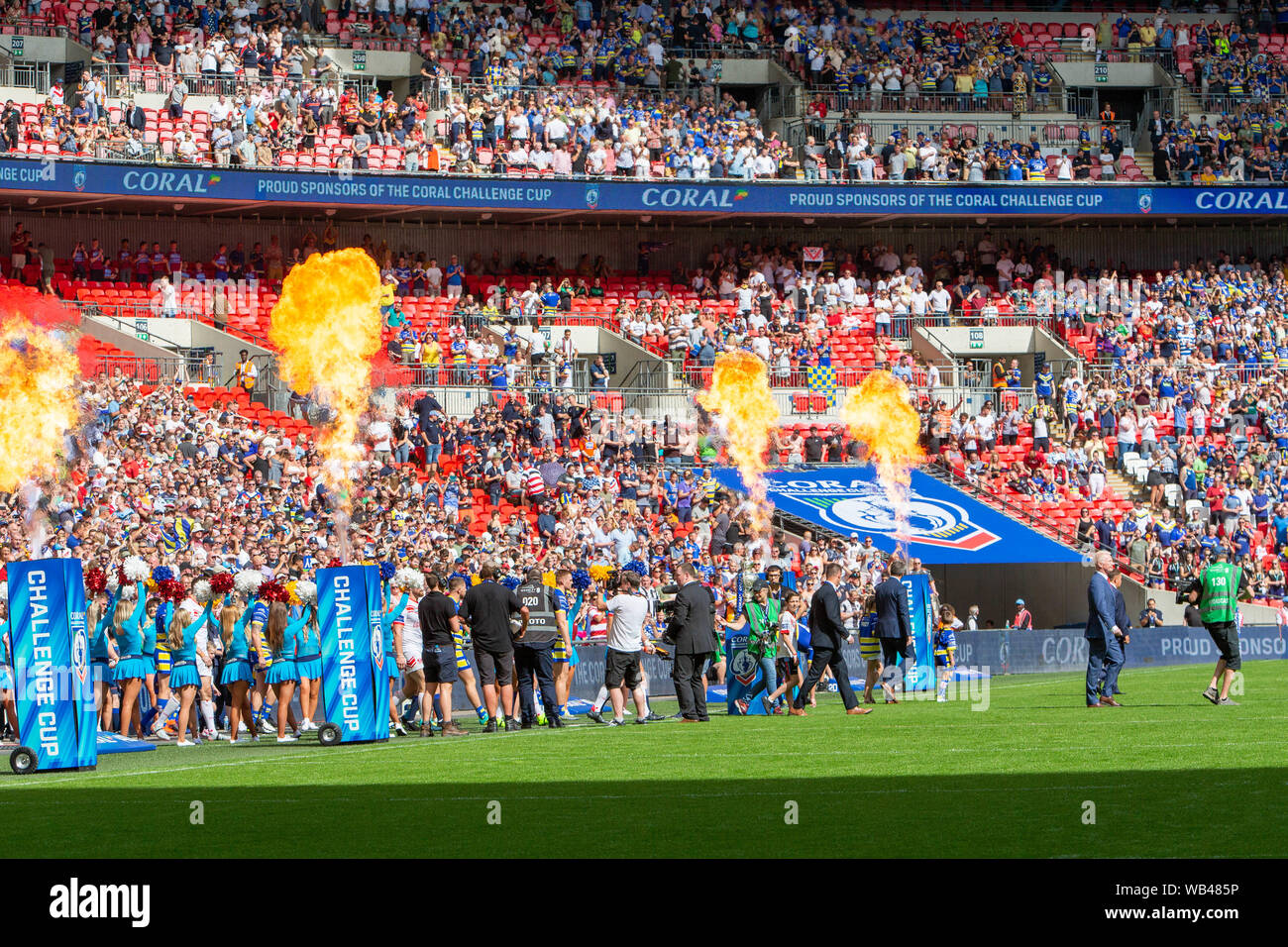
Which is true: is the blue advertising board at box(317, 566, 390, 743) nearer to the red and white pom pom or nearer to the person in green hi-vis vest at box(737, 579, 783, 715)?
the red and white pom pom

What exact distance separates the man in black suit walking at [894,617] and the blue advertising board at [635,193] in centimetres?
2088

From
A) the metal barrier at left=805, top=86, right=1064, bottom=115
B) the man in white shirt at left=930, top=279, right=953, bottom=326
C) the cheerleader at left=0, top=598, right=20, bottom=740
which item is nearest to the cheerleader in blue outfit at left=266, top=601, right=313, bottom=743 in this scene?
the cheerleader at left=0, top=598, right=20, bottom=740

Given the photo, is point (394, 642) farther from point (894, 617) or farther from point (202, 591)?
point (894, 617)

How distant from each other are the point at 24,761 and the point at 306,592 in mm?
4816

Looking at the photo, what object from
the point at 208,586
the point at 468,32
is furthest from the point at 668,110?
the point at 208,586

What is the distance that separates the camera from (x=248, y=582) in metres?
19.5

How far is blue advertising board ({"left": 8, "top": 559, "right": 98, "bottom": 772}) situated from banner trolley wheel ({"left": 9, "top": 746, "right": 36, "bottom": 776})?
4cm

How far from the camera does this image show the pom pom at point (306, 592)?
727 inches

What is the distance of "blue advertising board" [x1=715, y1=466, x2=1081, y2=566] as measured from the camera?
3394cm

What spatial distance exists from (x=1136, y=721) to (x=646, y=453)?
19.1m

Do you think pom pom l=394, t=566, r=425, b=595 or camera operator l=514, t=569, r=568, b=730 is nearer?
camera operator l=514, t=569, r=568, b=730

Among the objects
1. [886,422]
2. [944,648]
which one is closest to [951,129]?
[886,422]

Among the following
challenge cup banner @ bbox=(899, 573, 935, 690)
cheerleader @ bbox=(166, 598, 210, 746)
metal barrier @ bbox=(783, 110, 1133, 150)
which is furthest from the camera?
metal barrier @ bbox=(783, 110, 1133, 150)

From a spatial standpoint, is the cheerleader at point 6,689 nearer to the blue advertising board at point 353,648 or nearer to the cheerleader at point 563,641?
the blue advertising board at point 353,648
